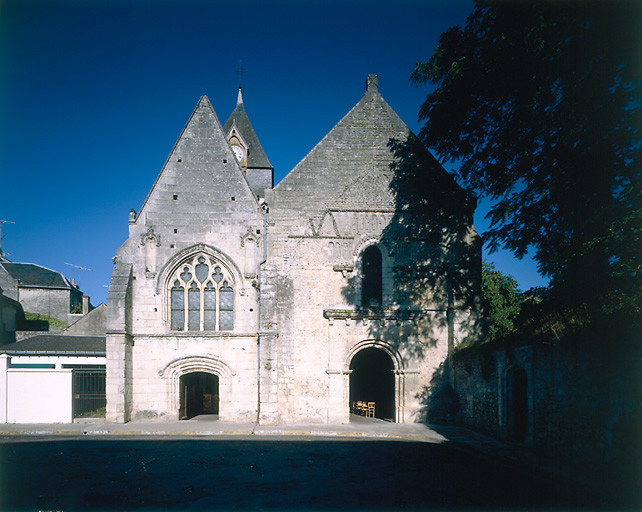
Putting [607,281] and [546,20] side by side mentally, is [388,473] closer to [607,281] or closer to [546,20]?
[607,281]

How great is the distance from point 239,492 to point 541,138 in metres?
11.2

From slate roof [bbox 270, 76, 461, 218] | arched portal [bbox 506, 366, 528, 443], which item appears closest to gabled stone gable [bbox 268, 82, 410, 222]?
slate roof [bbox 270, 76, 461, 218]

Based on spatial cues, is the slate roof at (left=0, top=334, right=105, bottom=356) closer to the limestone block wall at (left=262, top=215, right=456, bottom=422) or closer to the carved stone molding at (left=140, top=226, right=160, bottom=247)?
the carved stone molding at (left=140, top=226, right=160, bottom=247)

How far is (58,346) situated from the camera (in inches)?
720

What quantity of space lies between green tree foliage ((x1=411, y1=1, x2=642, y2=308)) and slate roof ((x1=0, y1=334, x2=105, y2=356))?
49.0ft

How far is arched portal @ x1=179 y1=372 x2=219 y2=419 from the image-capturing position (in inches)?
686

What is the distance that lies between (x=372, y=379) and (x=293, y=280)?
25.0 ft

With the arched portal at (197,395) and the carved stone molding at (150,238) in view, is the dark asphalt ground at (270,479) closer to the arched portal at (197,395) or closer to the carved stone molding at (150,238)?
the arched portal at (197,395)

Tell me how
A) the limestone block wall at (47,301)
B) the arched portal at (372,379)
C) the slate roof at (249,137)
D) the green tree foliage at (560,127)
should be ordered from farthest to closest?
the limestone block wall at (47,301) → the slate roof at (249,137) → the arched portal at (372,379) → the green tree foliage at (560,127)

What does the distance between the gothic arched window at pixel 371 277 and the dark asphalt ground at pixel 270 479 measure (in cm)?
558

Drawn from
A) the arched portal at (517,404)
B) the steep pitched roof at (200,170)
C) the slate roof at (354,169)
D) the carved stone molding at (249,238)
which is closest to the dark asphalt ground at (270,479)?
the arched portal at (517,404)

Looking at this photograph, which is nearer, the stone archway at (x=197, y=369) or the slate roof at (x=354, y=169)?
the stone archway at (x=197, y=369)

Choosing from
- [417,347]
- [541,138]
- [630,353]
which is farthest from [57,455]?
[541,138]

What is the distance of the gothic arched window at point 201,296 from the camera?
17125 mm
